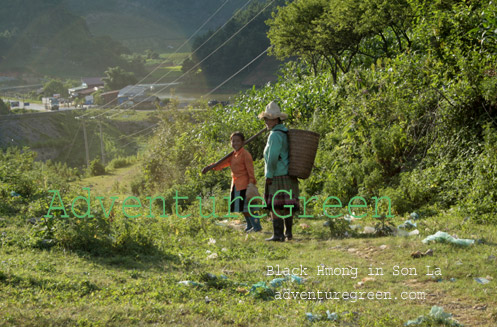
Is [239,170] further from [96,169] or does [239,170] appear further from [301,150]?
[96,169]

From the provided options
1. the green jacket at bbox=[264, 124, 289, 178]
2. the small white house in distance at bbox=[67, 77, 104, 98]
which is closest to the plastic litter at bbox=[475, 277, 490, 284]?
the green jacket at bbox=[264, 124, 289, 178]

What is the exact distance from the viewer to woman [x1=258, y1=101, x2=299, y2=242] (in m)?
6.66

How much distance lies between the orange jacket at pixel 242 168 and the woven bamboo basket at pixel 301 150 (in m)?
0.91

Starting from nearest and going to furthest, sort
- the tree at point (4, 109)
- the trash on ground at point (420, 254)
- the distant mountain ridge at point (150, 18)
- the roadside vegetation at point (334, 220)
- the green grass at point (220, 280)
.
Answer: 1. the green grass at point (220, 280)
2. the roadside vegetation at point (334, 220)
3. the trash on ground at point (420, 254)
4. the tree at point (4, 109)
5. the distant mountain ridge at point (150, 18)

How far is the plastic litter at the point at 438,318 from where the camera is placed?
13.1 feet

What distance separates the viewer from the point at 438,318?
13.2ft

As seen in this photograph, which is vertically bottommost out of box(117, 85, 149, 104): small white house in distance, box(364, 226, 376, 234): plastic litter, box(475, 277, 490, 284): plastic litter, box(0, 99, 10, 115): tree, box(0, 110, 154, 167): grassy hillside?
box(475, 277, 490, 284): plastic litter

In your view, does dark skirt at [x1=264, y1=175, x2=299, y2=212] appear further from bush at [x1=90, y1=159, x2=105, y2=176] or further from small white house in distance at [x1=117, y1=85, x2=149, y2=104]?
small white house in distance at [x1=117, y1=85, x2=149, y2=104]

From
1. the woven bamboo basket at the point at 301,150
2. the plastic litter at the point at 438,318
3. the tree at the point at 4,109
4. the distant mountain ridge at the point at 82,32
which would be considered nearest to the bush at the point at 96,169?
the woven bamboo basket at the point at 301,150

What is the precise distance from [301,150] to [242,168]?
1238 mm

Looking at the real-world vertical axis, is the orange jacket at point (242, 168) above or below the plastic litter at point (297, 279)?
above

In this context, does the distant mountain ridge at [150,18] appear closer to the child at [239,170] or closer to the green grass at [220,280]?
the child at [239,170]

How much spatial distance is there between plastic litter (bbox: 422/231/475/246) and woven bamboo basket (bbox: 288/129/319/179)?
1.74 m

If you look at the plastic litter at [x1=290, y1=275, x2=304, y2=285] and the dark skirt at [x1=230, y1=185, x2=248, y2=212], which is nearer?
the plastic litter at [x1=290, y1=275, x2=304, y2=285]
